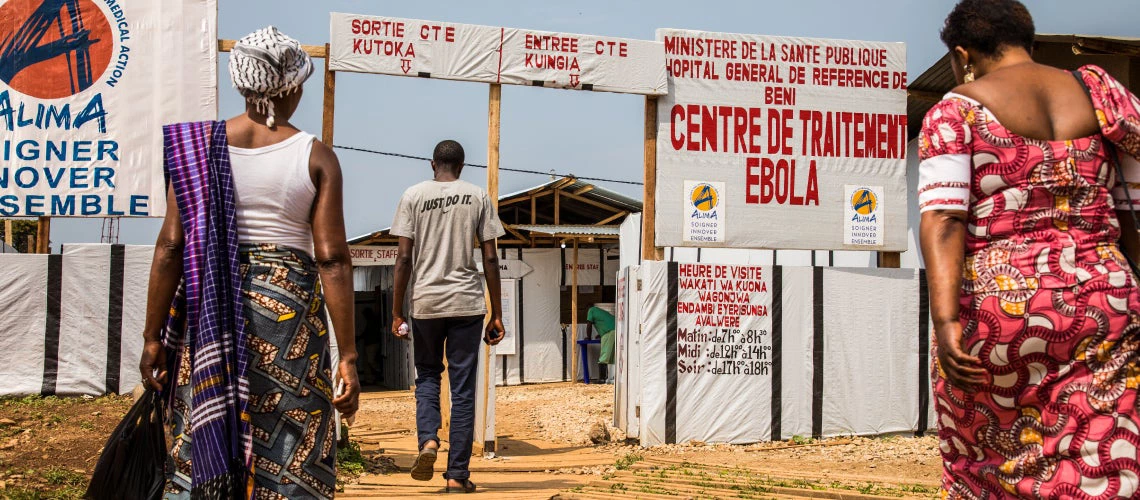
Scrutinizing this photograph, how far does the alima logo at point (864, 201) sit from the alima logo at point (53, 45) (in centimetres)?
624

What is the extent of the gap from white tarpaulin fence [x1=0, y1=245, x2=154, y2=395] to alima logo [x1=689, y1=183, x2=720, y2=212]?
4.57 m

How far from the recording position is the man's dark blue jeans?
19.9 feet

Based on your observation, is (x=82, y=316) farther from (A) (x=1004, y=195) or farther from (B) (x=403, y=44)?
(A) (x=1004, y=195)

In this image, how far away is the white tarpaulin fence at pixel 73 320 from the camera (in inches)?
345

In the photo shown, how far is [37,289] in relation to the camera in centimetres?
880

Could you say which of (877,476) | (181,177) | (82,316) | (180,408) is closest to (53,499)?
(180,408)

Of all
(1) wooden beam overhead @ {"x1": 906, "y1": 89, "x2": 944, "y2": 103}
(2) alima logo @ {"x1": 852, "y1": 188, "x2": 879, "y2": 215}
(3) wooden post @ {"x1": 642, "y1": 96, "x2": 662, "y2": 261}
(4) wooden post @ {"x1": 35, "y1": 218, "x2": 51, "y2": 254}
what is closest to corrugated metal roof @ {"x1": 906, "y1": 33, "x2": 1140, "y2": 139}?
(1) wooden beam overhead @ {"x1": 906, "y1": 89, "x2": 944, "y2": 103}

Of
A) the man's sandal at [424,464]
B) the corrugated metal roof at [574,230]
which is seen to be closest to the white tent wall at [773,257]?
the corrugated metal roof at [574,230]

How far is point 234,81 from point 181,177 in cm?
38

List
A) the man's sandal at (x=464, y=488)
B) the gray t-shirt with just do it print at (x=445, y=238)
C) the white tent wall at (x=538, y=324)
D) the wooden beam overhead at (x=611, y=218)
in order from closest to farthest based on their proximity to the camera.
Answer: the man's sandal at (x=464, y=488) < the gray t-shirt with just do it print at (x=445, y=238) < the wooden beam overhead at (x=611, y=218) < the white tent wall at (x=538, y=324)

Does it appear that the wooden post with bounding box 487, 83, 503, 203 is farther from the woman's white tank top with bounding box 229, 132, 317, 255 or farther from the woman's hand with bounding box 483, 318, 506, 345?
the woman's white tank top with bounding box 229, 132, 317, 255

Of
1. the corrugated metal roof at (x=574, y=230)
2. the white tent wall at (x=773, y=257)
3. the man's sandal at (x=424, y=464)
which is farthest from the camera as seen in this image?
the corrugated metal roof at (x=574, y=230)

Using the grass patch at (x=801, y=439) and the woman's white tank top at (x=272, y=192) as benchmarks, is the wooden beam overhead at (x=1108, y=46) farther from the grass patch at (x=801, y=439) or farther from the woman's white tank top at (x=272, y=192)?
the woman's white tank top at (x=272, y=192)

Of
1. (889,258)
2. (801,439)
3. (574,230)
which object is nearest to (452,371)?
(801,439)
